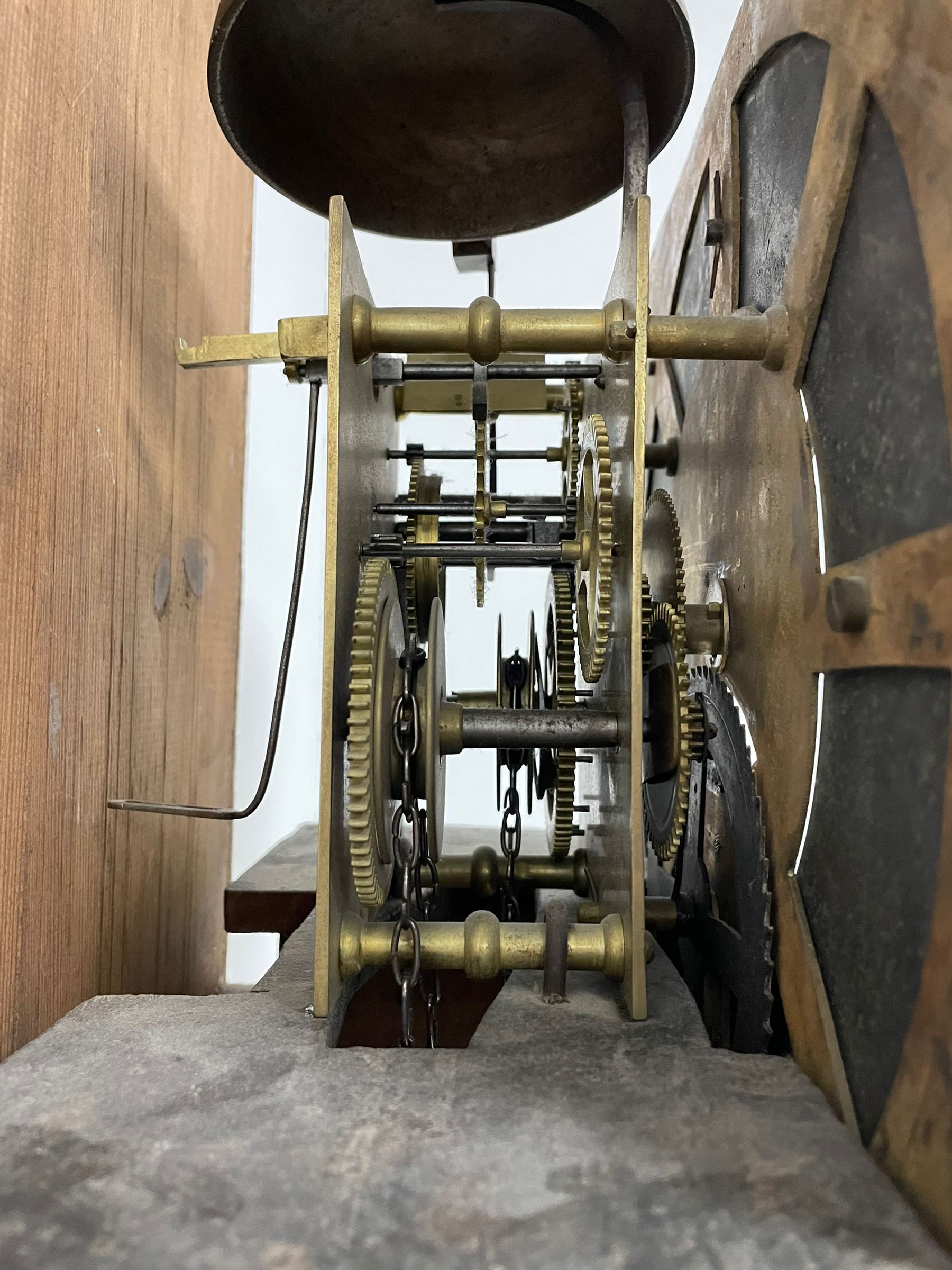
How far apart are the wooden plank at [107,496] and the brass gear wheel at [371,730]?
1.25 ft

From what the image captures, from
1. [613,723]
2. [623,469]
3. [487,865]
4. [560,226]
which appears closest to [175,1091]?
[613,723]

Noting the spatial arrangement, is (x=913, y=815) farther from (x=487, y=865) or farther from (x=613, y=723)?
(x=487, y=865)

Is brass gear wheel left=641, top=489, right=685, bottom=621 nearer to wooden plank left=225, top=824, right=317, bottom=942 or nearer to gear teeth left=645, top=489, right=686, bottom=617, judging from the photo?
gear teeth left=645, top=489, right=686, bottom=617

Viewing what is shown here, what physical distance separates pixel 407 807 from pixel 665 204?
2.05 m

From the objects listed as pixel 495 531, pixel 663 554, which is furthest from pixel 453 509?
pixel 663 554

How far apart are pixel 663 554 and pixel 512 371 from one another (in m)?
0.38

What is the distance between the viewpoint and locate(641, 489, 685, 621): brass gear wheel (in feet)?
4.33

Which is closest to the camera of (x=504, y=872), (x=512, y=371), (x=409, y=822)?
(x=409, y=822)

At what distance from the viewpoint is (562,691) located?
1.39m

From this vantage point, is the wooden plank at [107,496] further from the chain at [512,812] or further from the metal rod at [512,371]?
the chain at [512,812]

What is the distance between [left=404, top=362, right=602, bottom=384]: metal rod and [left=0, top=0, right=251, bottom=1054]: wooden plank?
43 cm

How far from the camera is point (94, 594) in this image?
4.26 feet

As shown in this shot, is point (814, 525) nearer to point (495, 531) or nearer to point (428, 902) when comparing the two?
point (495, 531)

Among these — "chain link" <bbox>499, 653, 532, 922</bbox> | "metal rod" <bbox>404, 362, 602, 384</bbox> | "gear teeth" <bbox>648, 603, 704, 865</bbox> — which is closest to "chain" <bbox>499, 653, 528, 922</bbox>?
"chain link" <bbox>499, 653, 532, 922</bbox>
